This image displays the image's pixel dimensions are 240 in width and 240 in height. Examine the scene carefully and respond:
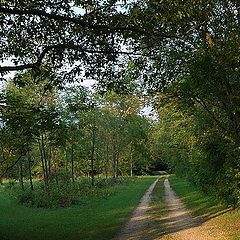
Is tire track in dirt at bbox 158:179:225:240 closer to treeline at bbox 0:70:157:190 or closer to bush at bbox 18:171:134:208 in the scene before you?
treeline at bbox 0:70:157:190

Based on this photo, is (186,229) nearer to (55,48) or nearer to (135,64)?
(135,64)

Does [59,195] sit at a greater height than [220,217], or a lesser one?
greater

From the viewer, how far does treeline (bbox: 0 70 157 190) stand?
12.8 m

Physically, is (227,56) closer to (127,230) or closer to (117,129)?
(127,230)

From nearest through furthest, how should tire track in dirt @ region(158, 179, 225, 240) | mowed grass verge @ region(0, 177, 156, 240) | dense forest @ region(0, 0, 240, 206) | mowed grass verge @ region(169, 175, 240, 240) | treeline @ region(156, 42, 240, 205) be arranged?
dense forest @ region(0, 0, 240, 206), treeline @ region(156, 42, 240, 205), tire track in dirt @ region(158, 179, 225, 240), mowed grass verge @ region(169, 175, 240, 240), mowed grass verge @ region(0, 177, 156, 240)

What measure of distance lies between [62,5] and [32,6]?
86 cm

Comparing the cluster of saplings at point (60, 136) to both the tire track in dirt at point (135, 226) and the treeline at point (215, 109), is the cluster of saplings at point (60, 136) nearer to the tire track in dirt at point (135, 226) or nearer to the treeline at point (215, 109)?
the treeline at point (215, 109)

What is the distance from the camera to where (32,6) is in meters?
8.82

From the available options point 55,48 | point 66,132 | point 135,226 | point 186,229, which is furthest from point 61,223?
point 55,48

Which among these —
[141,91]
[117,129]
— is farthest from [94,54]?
[117,129]

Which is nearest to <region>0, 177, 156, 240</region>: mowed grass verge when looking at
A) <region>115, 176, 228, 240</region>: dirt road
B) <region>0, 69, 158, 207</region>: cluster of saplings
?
<region>115, 176, 228, 240</region>: dirt road

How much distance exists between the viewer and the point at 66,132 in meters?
13.7

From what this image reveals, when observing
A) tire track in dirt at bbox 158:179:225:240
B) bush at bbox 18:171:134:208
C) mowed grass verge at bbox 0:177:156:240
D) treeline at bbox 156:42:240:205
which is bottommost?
tire track in dirt at bbox 158:179:225:240

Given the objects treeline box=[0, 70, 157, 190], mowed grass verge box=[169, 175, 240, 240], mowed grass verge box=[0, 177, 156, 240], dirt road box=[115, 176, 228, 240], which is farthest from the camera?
mowed grass verge box=[0, 177, 156, 240]
